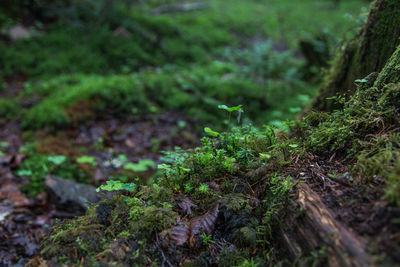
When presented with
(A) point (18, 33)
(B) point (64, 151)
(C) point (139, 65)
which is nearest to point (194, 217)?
(B) point (64, 151)

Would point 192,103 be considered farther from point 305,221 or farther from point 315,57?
point 305,221

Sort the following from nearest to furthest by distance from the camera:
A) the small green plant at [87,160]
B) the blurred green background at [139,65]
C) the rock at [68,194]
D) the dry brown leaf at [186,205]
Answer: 1. the dry brown leaf at [186,205]
2. the rock at [68,194]
3. the small green plant at [87,160]
4. the blurred green background at [139,65]

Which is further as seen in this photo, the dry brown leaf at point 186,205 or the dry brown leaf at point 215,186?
the dry brown leaf at point 215,186

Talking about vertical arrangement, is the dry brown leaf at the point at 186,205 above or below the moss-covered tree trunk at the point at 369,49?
below

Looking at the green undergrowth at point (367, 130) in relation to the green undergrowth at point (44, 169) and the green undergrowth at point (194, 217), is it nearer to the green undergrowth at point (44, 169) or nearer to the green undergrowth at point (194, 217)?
the green undergrowth at point (194, 217)

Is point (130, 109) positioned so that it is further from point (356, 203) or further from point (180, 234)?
point (356, 203)

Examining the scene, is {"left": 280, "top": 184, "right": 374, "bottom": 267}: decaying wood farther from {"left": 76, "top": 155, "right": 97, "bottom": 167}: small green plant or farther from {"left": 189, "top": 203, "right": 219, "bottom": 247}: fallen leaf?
{"left": 76, "top": 155, "right": 97, "bottom": 167}: small green plant

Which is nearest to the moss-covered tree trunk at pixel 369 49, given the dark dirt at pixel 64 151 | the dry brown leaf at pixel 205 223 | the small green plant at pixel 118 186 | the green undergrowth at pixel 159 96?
the dry brown leaf at pixel 205 223
